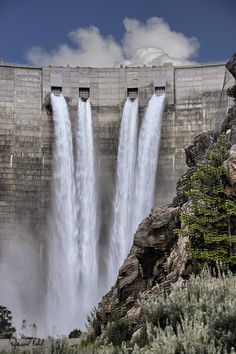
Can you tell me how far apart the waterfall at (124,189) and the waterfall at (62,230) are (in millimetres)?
3184

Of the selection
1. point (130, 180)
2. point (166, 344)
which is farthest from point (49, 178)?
point (166, 344)

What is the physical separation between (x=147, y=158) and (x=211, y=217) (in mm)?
28318

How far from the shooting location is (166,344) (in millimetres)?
11891

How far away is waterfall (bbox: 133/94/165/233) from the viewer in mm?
50719

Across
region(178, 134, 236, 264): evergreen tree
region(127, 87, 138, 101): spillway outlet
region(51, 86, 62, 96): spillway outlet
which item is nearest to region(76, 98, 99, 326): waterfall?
region(51, 86, 62, 96): spillway outlet

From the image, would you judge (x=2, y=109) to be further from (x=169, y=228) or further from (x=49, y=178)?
(x=169, y=228)

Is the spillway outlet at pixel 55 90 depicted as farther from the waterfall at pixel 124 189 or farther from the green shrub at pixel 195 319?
the green shrub at pixel 195 319

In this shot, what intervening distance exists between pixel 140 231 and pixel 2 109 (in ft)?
86.7

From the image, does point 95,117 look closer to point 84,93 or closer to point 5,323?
point 84,93

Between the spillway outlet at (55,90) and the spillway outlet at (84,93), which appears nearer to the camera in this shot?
the spillway outlet at (55,90)

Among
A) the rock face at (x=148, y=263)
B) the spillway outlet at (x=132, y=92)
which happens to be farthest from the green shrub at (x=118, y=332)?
the spillway outlet at (x=132, y=92)

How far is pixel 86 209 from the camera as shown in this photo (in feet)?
169

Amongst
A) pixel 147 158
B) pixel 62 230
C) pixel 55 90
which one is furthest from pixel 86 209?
pixel 55 90

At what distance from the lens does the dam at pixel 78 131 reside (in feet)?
165
